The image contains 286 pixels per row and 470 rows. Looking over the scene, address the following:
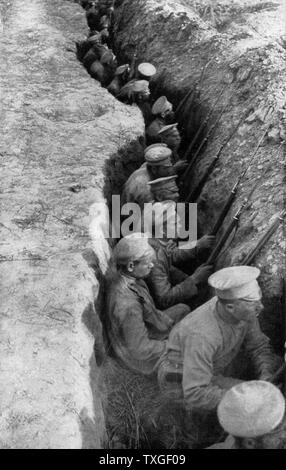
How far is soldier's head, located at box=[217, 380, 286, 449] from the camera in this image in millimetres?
2773

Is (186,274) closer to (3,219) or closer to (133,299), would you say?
(133,299)

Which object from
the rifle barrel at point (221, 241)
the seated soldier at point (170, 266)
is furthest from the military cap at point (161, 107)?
the rifle barrel at point (221, 241)

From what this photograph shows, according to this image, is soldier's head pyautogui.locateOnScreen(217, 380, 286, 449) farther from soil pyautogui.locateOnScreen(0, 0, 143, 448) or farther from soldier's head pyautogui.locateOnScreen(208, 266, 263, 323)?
soil pyautogui.locateOnScreen(0, 0, 143, 448)

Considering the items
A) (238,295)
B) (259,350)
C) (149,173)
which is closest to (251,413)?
(238,295)

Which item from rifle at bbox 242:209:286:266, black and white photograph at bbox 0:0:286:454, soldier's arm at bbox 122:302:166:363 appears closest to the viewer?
black and white photograph at bbox 0:0:286:454

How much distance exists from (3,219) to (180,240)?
190 centimetres

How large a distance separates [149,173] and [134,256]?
2.04 meters

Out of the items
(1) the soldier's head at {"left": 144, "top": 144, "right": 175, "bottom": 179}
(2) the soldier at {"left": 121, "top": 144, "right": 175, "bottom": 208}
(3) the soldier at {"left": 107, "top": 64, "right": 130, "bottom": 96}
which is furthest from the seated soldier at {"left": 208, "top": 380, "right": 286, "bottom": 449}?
(3) the soldier at {"left": 107, "top": 64, "right": 130, "bottom": 96}

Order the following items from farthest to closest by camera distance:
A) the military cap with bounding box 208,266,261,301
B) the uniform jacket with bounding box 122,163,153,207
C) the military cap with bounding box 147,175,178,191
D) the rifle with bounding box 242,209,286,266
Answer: the uniform jacket with bounding box 122,163,153,207 → the military cap with bounding box 147,175,178,191 → the rifle with bounding box 242,209,286,266 → the military cap with bounding box 208,266,261,301

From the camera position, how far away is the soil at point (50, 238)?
3.71m

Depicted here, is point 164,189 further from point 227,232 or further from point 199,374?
point 199,374

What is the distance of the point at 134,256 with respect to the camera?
173 inches

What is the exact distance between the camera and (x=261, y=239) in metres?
4.57

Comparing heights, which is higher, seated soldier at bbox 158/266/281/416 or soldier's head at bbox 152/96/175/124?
seated soldier at bbox 158/266/281/416
